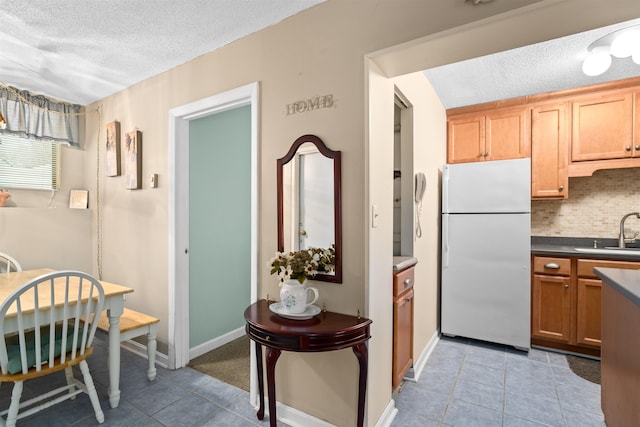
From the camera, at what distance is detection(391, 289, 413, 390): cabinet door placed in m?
2.04

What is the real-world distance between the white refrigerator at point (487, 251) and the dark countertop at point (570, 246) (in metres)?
0.25

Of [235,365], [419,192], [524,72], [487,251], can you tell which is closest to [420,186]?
[419,192]

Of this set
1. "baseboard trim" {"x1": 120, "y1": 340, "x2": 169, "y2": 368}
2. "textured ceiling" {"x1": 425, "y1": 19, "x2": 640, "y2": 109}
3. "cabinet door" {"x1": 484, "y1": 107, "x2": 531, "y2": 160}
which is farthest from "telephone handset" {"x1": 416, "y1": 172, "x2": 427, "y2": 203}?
"baseboard trim" {"x1": 120, "y1": 340, "x2": 169, "y2": 368}

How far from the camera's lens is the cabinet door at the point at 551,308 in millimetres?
2871

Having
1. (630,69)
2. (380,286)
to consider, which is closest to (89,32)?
(380,286)

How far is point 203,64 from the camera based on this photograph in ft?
7.77

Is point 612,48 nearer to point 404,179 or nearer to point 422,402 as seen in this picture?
point 404,179

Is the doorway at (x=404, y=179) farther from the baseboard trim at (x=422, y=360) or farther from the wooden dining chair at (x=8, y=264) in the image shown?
the wooden dining chair at (x=8, y=264)

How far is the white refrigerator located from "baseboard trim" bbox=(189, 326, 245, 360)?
2108 mm

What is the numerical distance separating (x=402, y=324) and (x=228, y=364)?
1.51 m

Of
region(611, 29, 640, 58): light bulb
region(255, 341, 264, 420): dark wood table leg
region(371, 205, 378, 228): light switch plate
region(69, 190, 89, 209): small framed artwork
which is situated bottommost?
region(255, 341, 264, 420): dark wood table leg

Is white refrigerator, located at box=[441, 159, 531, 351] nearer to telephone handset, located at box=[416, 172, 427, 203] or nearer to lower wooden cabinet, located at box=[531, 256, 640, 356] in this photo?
lower wooden cabinet, located at box=[531, 256, 640, 356]

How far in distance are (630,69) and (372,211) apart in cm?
283

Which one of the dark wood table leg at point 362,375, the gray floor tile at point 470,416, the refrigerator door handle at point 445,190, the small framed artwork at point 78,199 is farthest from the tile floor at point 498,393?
the small framed artwork at point 78,199
